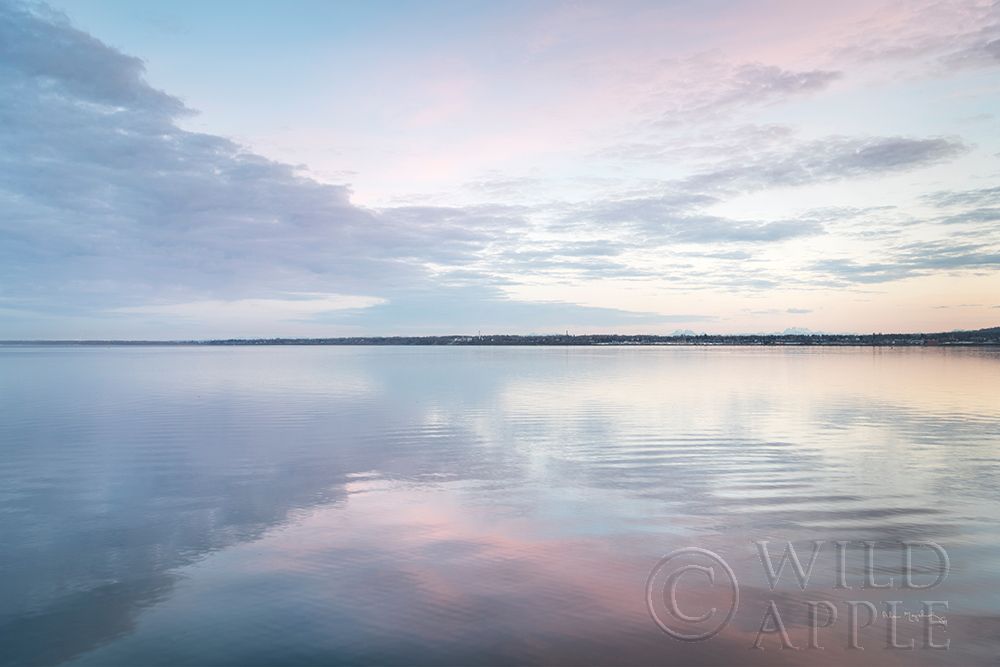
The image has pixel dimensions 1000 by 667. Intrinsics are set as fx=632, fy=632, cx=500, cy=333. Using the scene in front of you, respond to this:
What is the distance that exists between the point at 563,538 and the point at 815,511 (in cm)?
540

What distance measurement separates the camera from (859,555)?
1012cm

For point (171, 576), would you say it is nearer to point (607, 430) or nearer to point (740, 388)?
point (607, 430)

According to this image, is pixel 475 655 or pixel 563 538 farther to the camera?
pixel 563 538

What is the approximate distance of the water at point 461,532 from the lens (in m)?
7.56

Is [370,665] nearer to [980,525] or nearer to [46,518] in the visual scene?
[46,518]

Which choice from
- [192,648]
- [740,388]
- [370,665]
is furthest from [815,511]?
[740,388]

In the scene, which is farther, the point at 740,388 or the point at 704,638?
the point at 740,388

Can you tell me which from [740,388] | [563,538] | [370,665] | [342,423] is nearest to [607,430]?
[342,423]

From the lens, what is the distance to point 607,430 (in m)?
23.7

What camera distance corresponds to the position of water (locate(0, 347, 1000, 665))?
7.56m

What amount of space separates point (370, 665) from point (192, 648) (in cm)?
220

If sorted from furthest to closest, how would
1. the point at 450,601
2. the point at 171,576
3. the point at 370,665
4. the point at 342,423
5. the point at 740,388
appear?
the point at 740,388
the point at 342,423
the point at 171,576
the point at 450,601
the point at 370,665

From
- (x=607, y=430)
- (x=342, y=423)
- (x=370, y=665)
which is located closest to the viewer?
A: (x=370, y=665)

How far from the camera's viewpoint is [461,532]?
1152 centimetres
